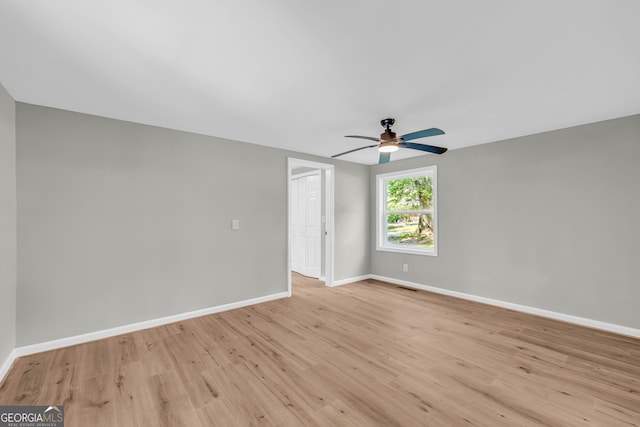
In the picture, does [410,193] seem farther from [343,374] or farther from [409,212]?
[343,374]

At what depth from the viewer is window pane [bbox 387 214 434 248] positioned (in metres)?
5.00

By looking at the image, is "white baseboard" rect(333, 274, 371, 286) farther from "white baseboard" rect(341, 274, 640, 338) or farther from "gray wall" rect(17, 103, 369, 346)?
"gray wall" rect(17, 103, 369, 346)

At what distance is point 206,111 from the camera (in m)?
2.90

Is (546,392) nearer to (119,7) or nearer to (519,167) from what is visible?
(519,167)

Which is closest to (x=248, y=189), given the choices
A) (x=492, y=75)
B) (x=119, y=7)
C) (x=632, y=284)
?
(x=119, y=7)

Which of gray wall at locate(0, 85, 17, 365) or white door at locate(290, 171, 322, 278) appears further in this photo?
white door at locate(290, 171, 322, 278)

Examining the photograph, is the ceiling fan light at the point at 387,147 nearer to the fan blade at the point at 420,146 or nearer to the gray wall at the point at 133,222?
the fan blade at the point at 420,146

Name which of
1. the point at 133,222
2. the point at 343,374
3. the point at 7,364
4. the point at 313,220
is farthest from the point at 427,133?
the point at 7,364

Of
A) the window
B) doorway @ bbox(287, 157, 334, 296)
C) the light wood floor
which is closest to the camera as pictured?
the light wood floor

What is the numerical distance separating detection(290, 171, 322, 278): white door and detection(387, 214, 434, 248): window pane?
1.44 metres

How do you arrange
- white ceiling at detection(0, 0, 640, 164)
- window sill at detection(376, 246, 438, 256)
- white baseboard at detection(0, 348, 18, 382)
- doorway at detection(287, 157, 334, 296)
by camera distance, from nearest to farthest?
white ceiling at detection(0, 0, 640, 164), white baseboard at detection(0, 348, 18, 382), window sill at detection(376, 246, 438, 256), doorway at detection(287, 157, 334, 296)

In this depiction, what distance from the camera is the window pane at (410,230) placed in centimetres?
500

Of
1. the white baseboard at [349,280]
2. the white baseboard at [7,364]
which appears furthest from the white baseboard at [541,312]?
the white baseboard at [7,364]

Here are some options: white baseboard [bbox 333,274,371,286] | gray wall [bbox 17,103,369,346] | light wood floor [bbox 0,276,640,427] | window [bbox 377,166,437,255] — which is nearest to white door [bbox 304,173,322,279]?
white baseboard [bbox 333,274,371,286]
